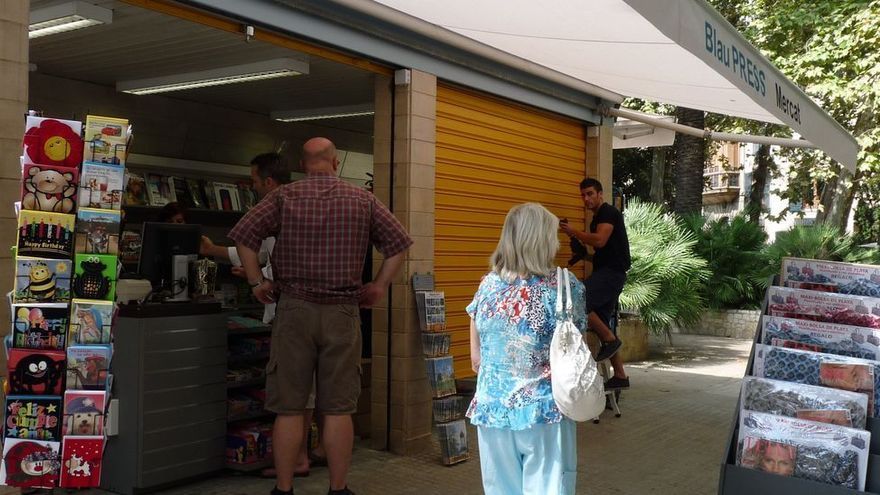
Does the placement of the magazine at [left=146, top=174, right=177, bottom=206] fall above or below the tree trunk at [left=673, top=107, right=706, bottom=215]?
→ below

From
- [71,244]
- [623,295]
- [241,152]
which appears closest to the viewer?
[71,244]

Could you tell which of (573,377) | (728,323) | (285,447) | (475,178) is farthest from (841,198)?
(573,377)

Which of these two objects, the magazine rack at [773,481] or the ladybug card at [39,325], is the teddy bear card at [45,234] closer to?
the ladybug card at [39,325]

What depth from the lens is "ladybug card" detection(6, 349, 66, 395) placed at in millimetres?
3496

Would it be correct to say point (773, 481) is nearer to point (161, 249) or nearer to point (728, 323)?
point (161, 249)

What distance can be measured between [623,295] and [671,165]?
14.3 meters

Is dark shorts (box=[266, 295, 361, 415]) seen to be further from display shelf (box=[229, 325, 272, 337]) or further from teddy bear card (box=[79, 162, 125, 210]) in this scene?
teddy bear card (box=[79, 162, 125, 210])

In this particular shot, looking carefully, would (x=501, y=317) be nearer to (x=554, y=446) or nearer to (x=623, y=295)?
(x=554, y=446)

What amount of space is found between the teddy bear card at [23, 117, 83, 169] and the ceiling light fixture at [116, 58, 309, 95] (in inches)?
118

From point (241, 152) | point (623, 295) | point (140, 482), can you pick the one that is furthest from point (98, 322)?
point (623, 295)

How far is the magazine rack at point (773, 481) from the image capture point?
377cm

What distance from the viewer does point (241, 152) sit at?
9.30 meters

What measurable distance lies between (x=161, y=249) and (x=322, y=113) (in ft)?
13.3

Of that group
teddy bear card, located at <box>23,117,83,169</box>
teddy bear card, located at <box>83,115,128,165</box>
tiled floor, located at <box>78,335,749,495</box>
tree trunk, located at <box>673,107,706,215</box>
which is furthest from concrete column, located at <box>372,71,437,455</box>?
tree trunk, located at <box>673,107,706,215</box>
